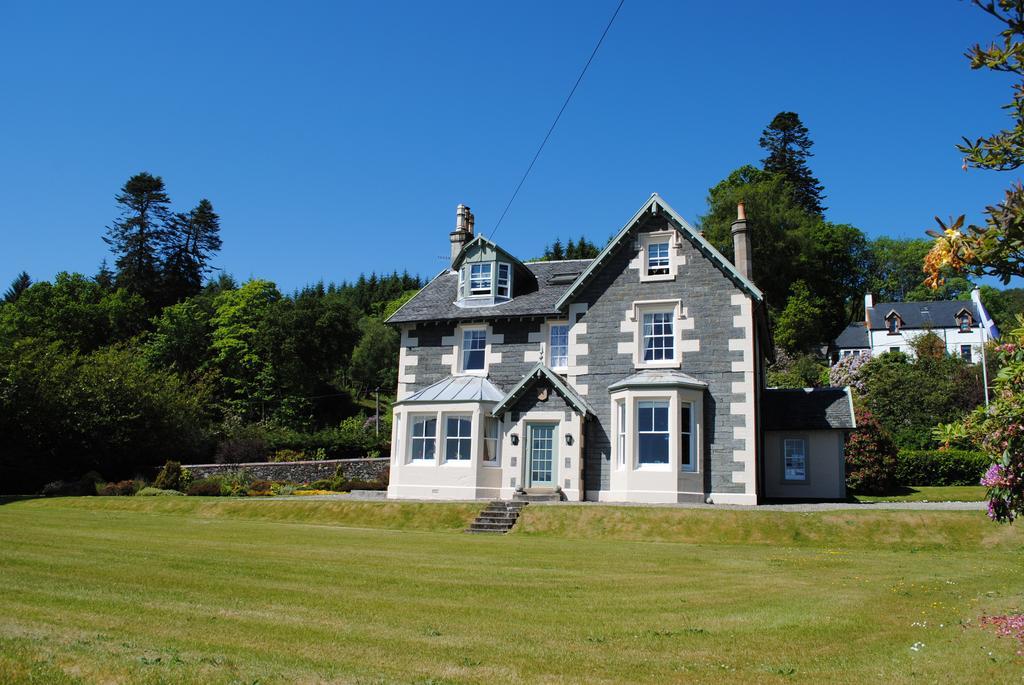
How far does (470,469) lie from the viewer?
2844cm

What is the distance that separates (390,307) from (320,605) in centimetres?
9093

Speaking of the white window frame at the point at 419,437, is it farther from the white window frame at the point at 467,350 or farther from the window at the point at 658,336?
the window at the point at 658,336

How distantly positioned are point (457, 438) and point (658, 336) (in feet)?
26.9

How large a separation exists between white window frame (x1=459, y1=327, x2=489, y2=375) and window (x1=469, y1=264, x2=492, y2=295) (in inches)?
64.1

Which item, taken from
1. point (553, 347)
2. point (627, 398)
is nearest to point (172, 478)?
point (553, 347)

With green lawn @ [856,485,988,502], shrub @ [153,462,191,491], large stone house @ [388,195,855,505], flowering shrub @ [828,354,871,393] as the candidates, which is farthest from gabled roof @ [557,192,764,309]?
flowering shrub @ [828,354,871,393]

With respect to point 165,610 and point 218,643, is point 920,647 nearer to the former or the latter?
point 218,643

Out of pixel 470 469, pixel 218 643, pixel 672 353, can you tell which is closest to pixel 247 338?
pixel 470 469

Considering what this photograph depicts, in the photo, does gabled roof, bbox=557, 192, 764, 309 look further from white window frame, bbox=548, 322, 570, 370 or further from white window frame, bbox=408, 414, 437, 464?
white window frame, bbox=408, 414, 437, 464

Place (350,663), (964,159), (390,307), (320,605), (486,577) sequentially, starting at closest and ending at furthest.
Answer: (350,663) < (964,159) < (320,605) < (486,577) < (390,307)

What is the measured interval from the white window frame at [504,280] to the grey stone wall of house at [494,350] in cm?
150

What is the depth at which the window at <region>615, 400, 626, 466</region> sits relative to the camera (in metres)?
27.1

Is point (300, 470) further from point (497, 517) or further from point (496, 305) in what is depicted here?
point (497, 517)

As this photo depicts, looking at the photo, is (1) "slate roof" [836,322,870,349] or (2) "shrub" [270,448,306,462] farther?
(1) "slate roof" [836,322,870,349]
